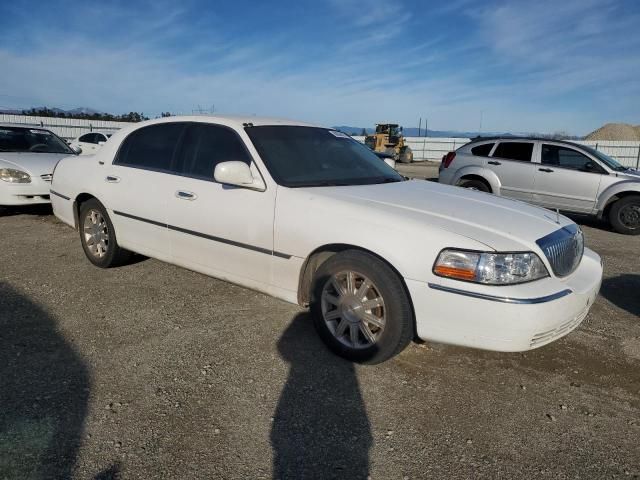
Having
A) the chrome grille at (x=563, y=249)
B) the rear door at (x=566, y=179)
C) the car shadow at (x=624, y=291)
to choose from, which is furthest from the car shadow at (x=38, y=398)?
the rear door at (x=566, y=179)

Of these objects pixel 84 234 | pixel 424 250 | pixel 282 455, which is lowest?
pixel 282 455

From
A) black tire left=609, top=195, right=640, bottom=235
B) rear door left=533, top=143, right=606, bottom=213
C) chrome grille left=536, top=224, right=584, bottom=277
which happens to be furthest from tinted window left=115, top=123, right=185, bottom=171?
black tire left=609, top=195, right=640, bottom=235

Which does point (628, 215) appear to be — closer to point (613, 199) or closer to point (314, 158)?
point (613, 199)

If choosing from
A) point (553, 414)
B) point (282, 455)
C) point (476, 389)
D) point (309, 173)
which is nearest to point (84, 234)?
point (309, 173)

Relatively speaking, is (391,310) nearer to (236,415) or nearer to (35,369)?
(236,415)

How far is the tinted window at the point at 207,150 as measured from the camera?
396 cm

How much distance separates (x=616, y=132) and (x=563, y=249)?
2636 inches

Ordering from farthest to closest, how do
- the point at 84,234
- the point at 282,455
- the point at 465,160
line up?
the point at 465,160
the point at 84,234
the point at 282,455

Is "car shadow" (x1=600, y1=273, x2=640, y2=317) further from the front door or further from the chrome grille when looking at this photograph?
the front door

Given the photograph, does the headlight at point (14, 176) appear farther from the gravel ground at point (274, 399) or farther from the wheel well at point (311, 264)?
the wheel well at point (311, 264)

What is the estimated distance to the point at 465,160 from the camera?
33.2ft

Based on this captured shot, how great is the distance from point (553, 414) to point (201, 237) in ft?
8.96

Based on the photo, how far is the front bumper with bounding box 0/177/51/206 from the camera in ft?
24.2

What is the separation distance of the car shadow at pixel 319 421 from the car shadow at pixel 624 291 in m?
3.00
